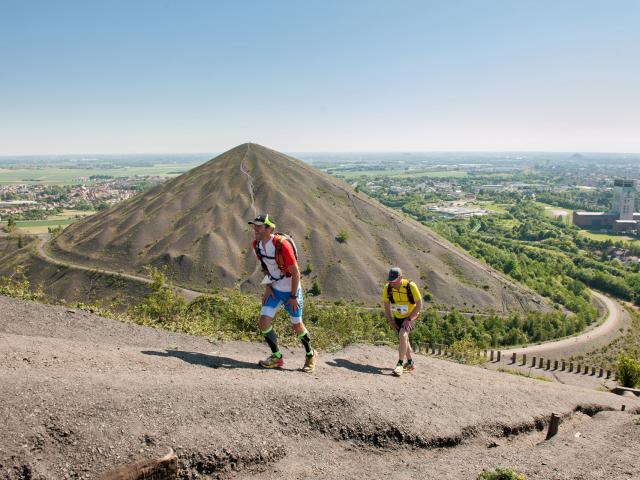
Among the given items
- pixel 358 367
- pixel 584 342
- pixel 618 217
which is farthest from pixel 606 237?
pixel 358 367

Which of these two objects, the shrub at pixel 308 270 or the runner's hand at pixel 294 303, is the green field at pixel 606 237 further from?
the runner's hand at pixel 294 303

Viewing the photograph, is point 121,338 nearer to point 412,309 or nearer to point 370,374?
point 370,374

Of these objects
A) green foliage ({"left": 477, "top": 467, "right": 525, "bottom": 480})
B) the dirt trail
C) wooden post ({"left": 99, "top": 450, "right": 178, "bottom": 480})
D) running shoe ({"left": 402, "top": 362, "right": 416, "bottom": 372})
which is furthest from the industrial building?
wooden post ({"left": 99, "top": 450, "right": 178, "bottom": 480})

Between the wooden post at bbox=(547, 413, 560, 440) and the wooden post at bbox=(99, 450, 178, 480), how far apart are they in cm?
738

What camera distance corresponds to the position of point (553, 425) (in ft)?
29.5

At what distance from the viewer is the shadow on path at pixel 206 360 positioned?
8758 millimetres

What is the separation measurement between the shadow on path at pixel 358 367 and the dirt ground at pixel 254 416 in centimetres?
6

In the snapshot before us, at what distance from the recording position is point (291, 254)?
27.8ft

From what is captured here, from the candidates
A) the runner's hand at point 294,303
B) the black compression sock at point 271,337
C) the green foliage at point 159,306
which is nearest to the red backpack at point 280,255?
the runner's hand at point 294,303

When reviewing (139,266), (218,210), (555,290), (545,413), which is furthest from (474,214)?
(545,413)

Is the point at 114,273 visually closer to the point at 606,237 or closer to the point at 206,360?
the point at 206,360

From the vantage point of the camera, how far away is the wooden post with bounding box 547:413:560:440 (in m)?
8.94

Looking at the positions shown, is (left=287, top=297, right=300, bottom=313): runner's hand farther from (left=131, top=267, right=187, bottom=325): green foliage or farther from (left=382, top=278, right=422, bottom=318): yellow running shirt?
(left=131, top=267, right=187, bottom=325): green foliage

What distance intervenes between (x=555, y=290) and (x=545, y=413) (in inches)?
2535
